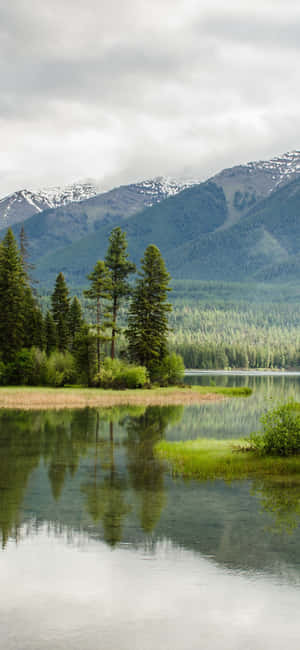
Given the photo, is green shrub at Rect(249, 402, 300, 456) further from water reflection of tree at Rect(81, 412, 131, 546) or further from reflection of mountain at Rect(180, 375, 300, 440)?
water reflection of tree at Rect(81, 412, 131, 546)

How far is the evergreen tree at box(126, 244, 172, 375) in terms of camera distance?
3349 inches

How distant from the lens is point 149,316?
8656 centimetres

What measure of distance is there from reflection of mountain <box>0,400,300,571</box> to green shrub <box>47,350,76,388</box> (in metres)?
45.8

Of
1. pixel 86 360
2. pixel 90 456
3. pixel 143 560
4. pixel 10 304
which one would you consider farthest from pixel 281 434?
pixel 10 304

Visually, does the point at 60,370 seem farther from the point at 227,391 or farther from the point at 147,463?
the point at 147,463

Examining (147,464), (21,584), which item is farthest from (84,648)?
(147,464)

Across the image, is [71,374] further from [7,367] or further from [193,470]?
[193,470]

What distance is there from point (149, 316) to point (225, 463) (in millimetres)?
59595

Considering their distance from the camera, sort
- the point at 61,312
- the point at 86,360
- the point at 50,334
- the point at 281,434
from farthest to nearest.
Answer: the point at 61,312, the point at 50,334, the point at 86,360, the point at 281,434

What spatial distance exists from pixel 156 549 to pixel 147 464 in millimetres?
13283

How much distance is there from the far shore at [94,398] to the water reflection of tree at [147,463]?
38.9 ft

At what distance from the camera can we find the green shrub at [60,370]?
81.2 m

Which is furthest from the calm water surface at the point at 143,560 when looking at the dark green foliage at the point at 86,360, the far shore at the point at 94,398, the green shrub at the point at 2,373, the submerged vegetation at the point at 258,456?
the green shrub at the point at 2,373

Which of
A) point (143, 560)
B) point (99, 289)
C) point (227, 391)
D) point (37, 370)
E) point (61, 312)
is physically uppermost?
point (99, 289)
